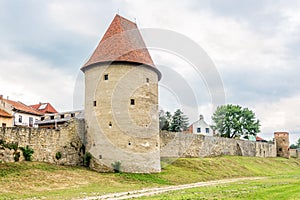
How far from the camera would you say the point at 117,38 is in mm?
27266

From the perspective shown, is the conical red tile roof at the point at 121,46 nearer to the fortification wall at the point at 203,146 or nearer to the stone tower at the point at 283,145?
the fortification wall at the point at 203,146

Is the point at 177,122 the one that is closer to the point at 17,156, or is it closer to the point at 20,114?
the point at 20,114

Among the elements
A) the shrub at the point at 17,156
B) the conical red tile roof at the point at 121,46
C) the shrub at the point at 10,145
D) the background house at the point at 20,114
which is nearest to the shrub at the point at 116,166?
the shrub at the point at 17,156

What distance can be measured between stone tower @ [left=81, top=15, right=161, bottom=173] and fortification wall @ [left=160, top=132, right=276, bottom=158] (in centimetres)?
746

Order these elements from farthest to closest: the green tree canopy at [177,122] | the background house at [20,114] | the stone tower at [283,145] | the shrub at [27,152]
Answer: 1. the stone tower at [283,145]
2. the green tree canopy at [177,122]
3. the background house at [20,114]
4. the shrub at [27,152]

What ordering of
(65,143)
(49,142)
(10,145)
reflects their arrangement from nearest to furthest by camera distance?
(10,145) < (49,142) < (65,143)

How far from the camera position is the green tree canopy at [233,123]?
61.8 meters

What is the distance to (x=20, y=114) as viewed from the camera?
42812 millimetres

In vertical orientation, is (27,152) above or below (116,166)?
above

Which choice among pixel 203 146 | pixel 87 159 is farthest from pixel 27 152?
pixel 203 146

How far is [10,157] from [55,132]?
405cm

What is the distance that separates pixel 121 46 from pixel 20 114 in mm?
21932

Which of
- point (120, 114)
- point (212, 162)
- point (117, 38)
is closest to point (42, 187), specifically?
point (120, 114)

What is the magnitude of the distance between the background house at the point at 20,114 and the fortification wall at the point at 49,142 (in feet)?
54.5
